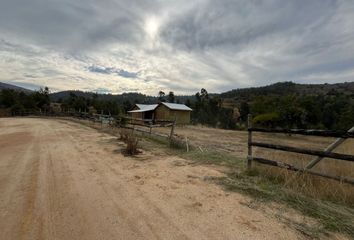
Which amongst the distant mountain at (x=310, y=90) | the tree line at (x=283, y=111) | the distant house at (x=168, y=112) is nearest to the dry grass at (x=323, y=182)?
the tree line at (x=283, y=111)

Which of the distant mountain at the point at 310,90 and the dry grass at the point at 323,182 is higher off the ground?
the distant mountain at the point at 310,90

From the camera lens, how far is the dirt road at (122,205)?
3.10m

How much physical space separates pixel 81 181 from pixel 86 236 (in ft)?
7.92

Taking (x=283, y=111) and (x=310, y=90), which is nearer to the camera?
(x=283, y=111)

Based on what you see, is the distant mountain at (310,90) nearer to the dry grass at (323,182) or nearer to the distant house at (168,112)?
the distant house at (168,112)

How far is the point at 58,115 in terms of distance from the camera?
142 ft

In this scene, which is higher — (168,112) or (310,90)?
(310,90)

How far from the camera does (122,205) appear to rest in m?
3.94

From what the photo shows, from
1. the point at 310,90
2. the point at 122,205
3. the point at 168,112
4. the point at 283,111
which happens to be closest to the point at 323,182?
the point at 122,205

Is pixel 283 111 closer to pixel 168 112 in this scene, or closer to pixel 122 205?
pixel 168 112

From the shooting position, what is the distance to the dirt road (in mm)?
3098

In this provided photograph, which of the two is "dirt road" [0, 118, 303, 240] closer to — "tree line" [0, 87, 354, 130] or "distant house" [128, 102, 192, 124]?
"tree line" [0, 87, 354, 130]

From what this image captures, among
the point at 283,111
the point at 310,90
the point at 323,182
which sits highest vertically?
the point at 310,90

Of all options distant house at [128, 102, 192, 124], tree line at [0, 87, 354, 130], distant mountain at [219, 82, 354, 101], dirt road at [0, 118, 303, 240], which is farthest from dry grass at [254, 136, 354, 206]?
distant mountain at [219, 82, 354, 101]
